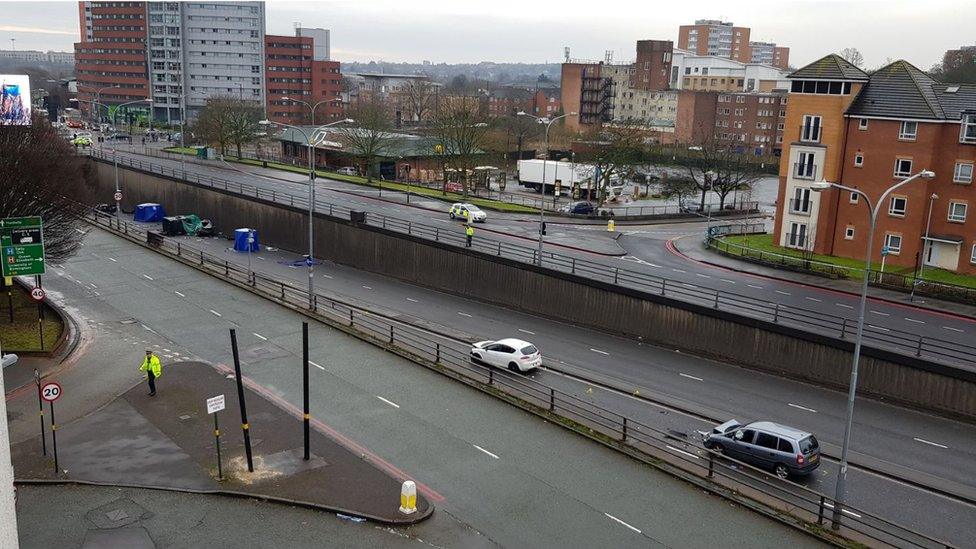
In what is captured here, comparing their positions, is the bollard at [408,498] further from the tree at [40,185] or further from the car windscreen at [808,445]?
the tree at [40,185]

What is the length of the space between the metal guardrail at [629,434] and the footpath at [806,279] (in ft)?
68.2

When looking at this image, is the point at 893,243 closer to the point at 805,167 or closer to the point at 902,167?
the point at 902,167

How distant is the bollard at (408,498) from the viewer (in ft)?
55.5

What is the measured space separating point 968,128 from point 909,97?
162 inches

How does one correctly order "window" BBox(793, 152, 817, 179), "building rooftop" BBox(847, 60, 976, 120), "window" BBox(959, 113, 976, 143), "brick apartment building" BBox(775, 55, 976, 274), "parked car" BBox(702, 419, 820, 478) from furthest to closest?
"window" BBox(793, 152, 817, 179), "building rooftop" BBox(847, 60, 976, 120), "brick apartment building" BBox(775, 55, 976, 274), "window" BBox(959, 113, 976, 143), "parked car" BBox(702, 419, 820, 478)

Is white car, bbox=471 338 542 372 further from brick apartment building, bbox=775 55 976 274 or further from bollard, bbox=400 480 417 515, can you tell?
brick apartment building, bbox=775 55 976 274

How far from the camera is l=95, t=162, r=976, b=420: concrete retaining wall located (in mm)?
27141

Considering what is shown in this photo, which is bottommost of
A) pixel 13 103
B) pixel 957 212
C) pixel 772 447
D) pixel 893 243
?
pixel 772 447

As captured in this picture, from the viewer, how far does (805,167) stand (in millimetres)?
50594

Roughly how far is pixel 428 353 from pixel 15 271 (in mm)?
15651

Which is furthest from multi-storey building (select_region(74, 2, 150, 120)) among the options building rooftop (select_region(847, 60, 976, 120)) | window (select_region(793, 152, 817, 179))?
building rooftop (select_region(847, 60, 976, 120))

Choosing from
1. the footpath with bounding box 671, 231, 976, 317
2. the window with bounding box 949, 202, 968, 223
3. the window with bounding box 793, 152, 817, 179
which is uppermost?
the window with bounding box 793, 152, 817, 179

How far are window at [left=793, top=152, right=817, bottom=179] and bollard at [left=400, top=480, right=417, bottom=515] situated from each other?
136 feet

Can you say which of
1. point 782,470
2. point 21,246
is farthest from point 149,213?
point 782,470
